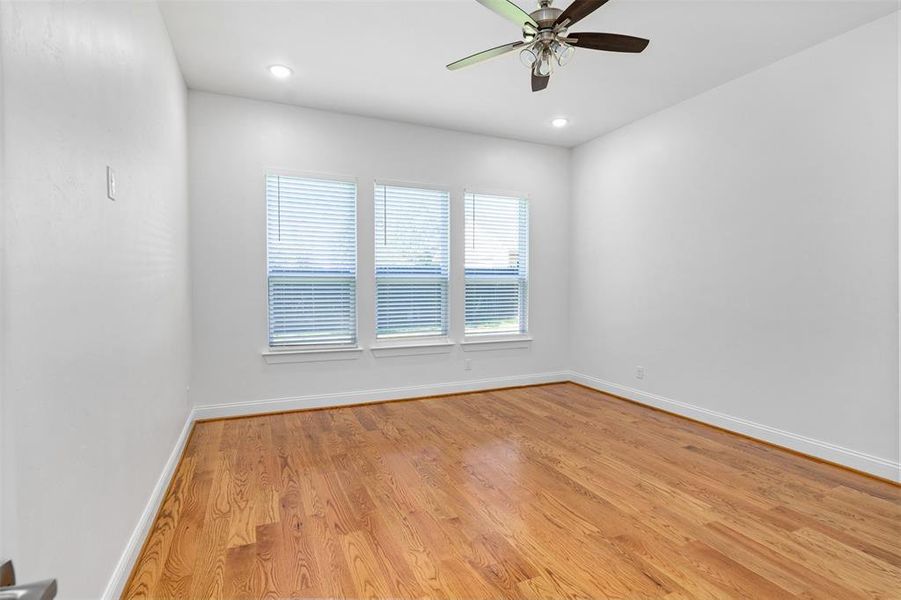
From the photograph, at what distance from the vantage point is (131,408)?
1.88 metres

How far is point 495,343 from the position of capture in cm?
509

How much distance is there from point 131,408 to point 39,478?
870 millimetres

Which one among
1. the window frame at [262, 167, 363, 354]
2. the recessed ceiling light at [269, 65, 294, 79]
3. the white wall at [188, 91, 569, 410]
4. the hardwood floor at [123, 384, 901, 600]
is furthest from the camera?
the window frame at [262, 167, 363, 354]

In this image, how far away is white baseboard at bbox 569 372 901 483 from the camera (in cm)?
284

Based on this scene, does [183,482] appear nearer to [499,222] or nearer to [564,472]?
[564,472]

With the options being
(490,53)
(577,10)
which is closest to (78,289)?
(490,53)

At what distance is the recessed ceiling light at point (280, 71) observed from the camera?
341cm

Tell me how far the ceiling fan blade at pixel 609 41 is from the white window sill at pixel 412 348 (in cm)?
306

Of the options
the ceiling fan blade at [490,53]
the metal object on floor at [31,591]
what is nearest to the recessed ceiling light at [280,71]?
the ceiling fan blade at [490,53]

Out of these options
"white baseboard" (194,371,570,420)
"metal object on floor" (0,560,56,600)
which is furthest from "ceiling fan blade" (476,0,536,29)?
"white baseboard" (194,371,570,420)

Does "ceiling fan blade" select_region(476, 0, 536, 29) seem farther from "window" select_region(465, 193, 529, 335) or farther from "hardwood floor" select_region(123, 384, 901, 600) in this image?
"window" select_region(465, 193, 529, 335)

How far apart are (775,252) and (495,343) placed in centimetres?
271

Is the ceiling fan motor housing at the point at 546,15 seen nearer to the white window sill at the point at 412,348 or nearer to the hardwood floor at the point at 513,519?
the hardwood floor at the point at 513,519

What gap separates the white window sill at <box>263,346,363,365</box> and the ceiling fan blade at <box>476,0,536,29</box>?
312 cm
